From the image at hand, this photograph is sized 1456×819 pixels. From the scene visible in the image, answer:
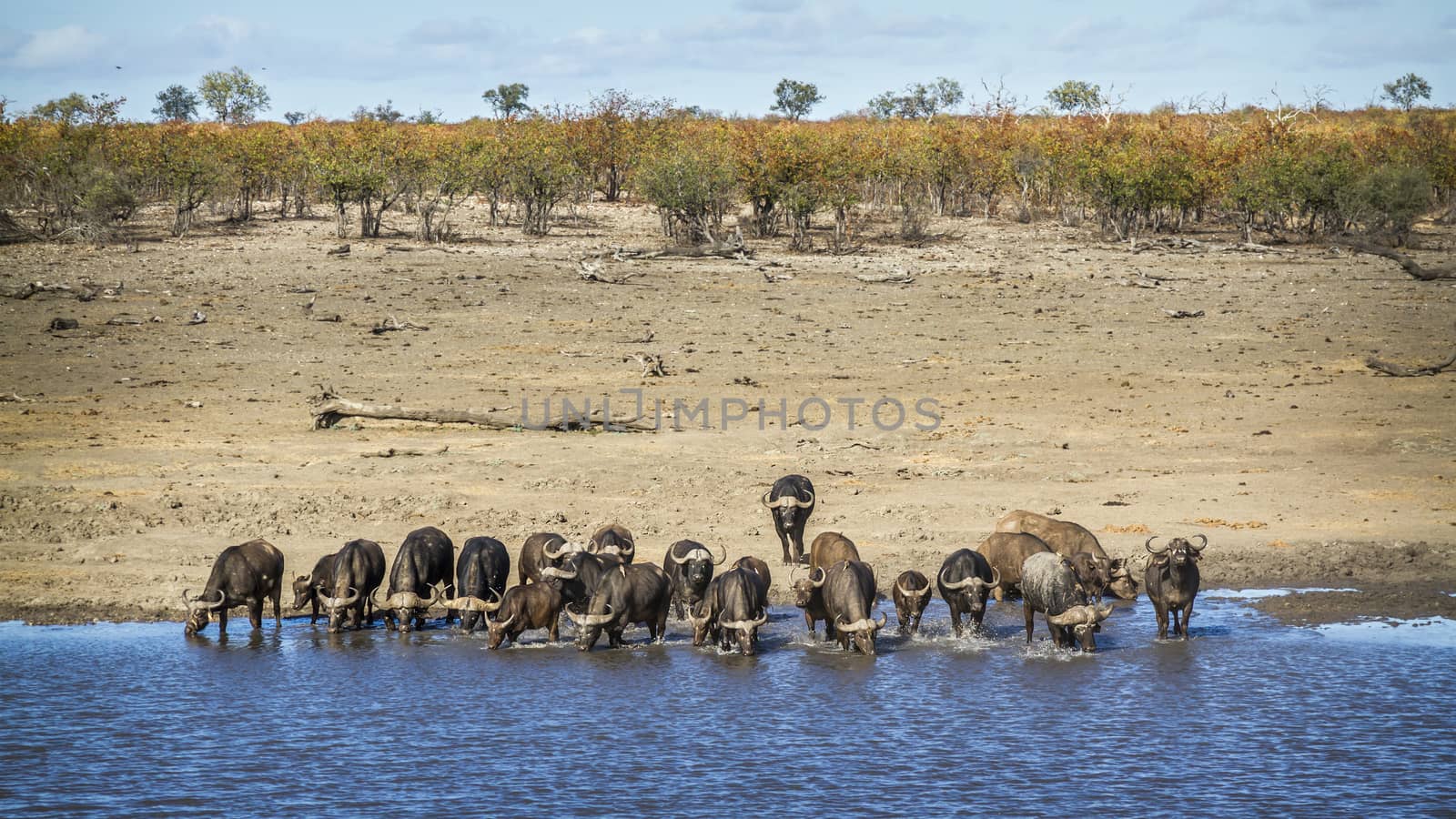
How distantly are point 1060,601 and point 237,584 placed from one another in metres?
8.04

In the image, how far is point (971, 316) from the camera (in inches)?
1294

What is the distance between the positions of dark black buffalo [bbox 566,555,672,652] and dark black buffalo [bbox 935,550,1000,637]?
280cm

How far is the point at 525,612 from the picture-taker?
14617 mm

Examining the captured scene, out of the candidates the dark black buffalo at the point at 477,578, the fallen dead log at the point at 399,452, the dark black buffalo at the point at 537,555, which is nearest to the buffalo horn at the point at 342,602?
the dark black buffalo at the point at 477,578

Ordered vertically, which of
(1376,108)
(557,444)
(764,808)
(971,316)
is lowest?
(764,808)

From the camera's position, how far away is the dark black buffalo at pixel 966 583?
14.4 meters

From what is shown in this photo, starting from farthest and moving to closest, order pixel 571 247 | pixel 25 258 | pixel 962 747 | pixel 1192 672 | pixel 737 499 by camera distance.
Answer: pixel 571 247, pixel 25 258, pixel 737 499, pixel 1192 672, pixel 962 747

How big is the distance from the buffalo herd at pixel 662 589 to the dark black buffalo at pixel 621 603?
12 mm

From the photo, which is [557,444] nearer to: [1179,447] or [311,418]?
[311,418]

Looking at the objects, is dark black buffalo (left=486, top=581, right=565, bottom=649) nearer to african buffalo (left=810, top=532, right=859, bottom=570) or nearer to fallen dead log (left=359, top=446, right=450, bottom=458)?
african buffalo (left=810, top=532, right=859, bottom=570)

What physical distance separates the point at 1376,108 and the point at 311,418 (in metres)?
84.3

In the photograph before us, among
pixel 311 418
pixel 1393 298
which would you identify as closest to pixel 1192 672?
pixel 311 418

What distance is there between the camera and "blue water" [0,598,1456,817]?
10461 mm

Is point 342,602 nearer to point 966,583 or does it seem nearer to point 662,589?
point 662,589
